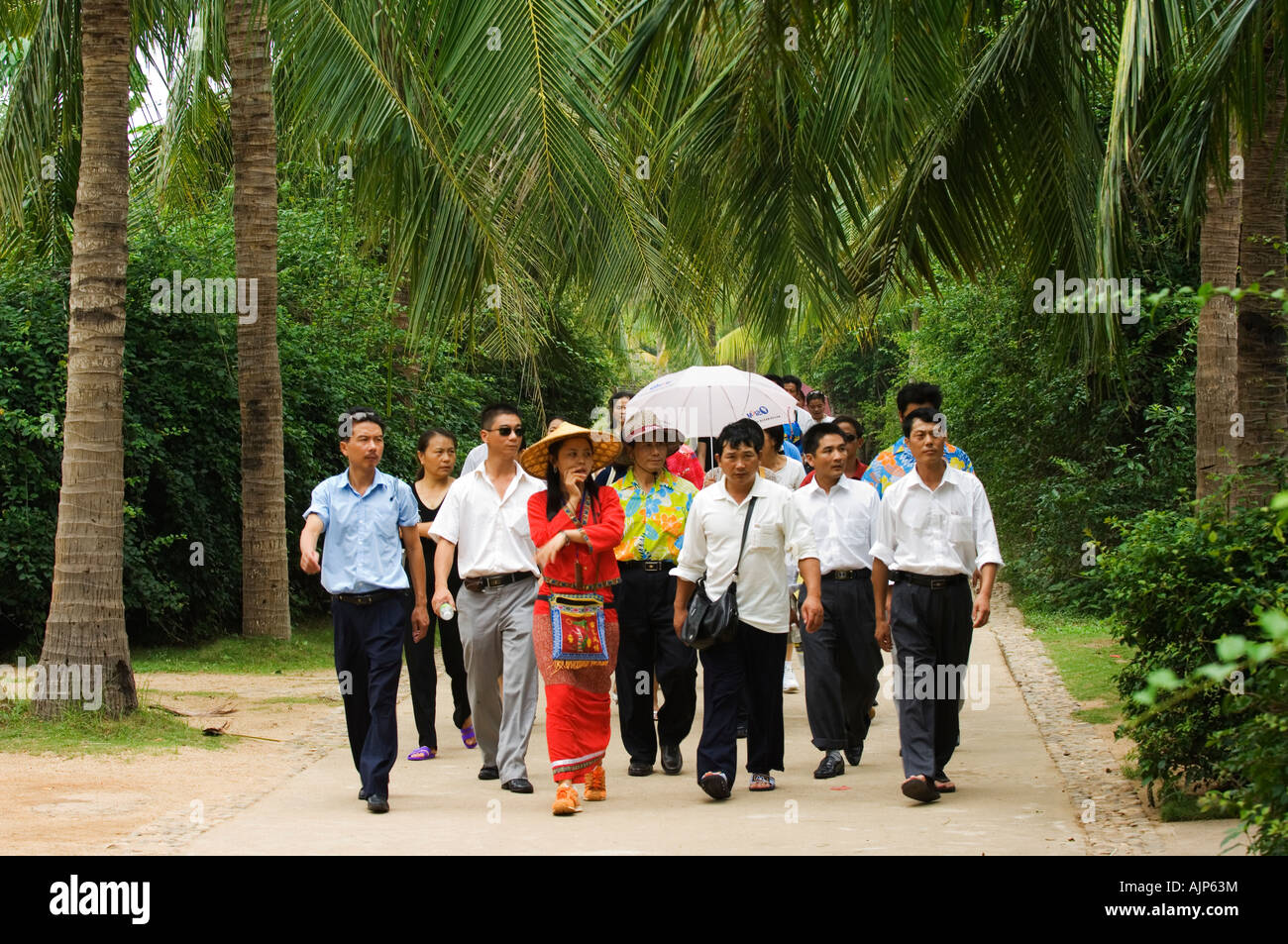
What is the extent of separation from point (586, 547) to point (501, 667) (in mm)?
1188

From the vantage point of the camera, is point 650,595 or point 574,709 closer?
point 574,709

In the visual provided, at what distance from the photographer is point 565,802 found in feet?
24.6

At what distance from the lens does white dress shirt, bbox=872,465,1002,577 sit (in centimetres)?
790

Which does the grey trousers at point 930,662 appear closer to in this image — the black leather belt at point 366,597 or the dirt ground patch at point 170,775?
the black leather belt at point 366,597

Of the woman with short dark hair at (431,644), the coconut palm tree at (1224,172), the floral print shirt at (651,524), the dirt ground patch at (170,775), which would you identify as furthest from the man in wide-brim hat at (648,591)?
the coconut palm tree at (1224,172)

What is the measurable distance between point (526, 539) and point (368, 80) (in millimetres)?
3118

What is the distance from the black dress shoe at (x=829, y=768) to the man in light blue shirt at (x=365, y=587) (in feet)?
7.74

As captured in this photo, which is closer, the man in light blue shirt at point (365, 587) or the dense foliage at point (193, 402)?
the man in light blue shirt at point (365, 587)

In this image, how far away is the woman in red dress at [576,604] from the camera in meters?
7.81

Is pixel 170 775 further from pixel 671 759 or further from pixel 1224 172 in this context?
pixel 1224 172

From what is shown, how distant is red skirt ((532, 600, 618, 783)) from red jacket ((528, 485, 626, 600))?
0.19 metres

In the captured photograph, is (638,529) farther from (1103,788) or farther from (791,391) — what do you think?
(791,391)

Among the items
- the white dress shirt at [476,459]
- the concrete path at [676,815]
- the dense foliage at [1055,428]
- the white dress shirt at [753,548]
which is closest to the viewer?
the concrete path at [676,815]

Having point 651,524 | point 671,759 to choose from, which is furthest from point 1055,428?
point 671,759
